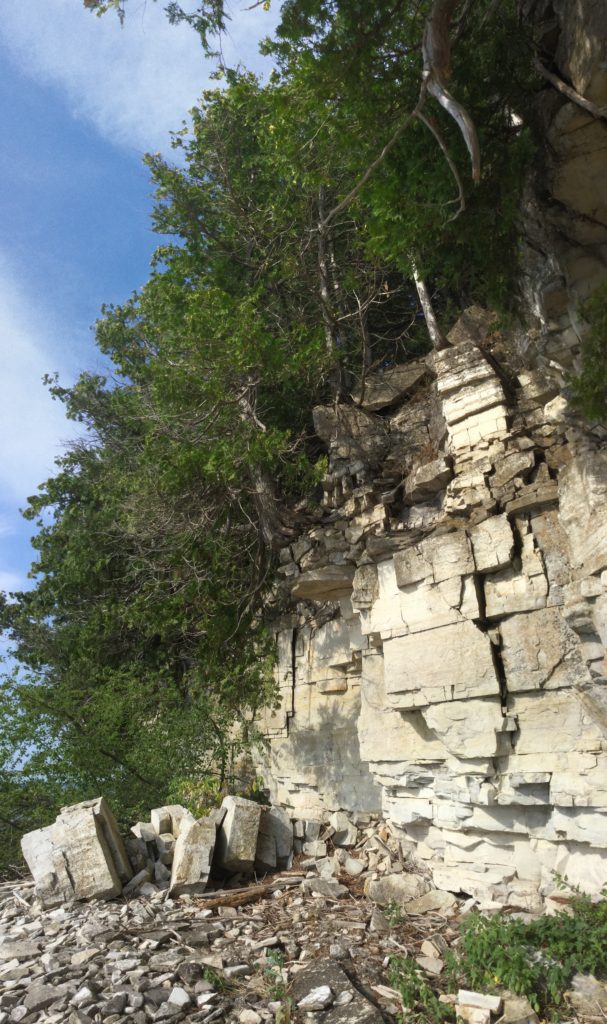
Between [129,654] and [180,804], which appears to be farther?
[129,654]

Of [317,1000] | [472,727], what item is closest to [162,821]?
[317,1000]

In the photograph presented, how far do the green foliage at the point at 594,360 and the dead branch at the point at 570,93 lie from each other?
53.1 inches

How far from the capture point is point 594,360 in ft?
20.2

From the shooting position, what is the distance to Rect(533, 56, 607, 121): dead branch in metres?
5.46

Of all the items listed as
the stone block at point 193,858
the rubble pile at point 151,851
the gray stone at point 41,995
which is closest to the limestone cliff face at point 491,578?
the rubble pile at point 151,851

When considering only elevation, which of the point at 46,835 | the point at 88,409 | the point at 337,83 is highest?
the point at 88,409

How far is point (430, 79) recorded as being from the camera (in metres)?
5.45

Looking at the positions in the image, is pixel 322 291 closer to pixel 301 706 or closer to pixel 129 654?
pixel 301 706

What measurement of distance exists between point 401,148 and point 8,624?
13237 millimetres

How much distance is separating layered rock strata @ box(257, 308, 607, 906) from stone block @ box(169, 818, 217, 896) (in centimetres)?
222

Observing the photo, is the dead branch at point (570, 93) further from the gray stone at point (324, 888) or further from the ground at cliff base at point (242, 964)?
the gray stone at point (324, 888)

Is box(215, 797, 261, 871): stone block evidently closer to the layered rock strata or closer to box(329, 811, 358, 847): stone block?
box(329, 811, 358, 847): stone block

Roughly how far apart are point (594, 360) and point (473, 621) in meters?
3.12

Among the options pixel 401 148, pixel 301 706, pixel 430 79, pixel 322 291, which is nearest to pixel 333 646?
pixel 301 706
